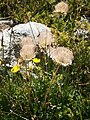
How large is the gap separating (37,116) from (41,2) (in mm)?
1741

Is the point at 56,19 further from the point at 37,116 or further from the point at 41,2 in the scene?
the point at 37,116

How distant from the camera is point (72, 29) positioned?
12.9ft

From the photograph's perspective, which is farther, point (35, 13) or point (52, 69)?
point (35, 13)

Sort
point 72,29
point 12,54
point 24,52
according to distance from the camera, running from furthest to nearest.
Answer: point 72,29
point 12,54
point 24,52

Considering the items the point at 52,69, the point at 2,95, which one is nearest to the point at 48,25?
the point at 52,69

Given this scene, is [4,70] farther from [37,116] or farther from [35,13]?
[35,13]

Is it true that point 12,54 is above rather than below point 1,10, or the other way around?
below

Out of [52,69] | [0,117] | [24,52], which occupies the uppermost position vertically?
[24,52]

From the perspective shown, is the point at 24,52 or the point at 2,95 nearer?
the point at 24,52

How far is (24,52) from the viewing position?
8.84ft

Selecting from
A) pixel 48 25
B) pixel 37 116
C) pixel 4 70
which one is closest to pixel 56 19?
pixel 48 25

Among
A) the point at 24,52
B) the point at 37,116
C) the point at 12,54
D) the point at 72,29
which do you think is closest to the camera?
the point at 24,52

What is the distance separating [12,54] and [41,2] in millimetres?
1049

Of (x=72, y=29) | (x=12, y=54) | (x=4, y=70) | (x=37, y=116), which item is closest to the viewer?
(x=37, y=116)
